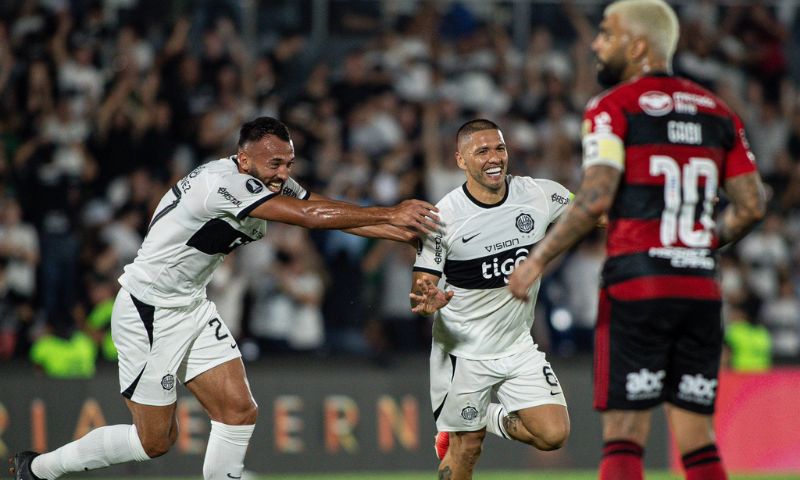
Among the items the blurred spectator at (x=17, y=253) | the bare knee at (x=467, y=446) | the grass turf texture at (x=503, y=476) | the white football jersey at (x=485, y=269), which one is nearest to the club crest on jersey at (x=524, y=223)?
the white football jersey at (x=485, y=269)

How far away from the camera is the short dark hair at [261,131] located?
23.6ft

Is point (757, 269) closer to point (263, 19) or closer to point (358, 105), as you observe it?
point (358, 105)

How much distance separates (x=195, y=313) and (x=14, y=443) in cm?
438

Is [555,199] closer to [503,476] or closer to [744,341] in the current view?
[503,476]

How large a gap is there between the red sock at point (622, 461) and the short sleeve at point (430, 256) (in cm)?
230

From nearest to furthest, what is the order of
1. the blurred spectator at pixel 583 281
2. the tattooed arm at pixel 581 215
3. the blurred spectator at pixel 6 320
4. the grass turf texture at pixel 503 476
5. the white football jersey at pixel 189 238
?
the tattooed arm at pixel 581 215
the white football jersey at pixel 189 238
the grass turf texture at pixel 503 476
the blurred spectator at pixel 6 320
the blurred spectator at pixel 583 281

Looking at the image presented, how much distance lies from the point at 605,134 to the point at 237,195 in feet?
8.58

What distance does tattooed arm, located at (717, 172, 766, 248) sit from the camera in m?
5.40

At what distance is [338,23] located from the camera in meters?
15.9

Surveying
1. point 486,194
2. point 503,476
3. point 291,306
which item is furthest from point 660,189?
point 291,306

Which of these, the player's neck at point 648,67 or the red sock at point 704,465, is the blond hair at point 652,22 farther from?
the red sock at point 704,465

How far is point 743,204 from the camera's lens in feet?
17.8

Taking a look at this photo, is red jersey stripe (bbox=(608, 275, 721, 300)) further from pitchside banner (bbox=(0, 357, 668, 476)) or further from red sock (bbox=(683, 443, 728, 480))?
pitchside banner (bbox=(0, 357, 668, 476))

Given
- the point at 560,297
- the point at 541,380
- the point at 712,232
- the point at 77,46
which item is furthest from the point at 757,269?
the point at 712,232
